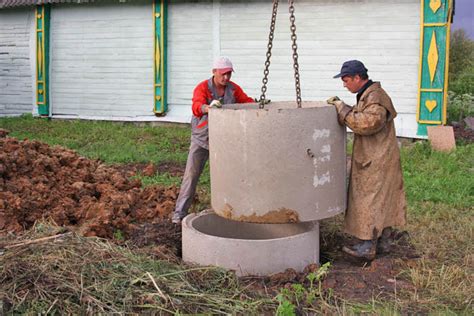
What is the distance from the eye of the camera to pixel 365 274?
5.30m

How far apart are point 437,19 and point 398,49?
0.91 meters

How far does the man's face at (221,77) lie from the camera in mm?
6589

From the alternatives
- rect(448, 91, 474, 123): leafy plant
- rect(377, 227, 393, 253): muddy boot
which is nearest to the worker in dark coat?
rect(377, 227, 393, 253): muddy boot

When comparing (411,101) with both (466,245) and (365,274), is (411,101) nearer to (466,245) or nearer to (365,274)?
(466,245)

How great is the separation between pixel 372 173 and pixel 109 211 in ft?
9.25

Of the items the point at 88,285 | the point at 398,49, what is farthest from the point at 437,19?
the point at 88,285

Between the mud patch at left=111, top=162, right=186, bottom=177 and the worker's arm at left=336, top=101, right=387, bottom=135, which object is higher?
the worker's arm at left=336, top=101, right=387, bottom=135

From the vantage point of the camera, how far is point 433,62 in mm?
11258

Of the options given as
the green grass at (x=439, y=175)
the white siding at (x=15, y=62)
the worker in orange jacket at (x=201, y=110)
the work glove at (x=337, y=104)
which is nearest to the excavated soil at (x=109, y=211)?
the worker in orange jacket at (x=201, y=110)

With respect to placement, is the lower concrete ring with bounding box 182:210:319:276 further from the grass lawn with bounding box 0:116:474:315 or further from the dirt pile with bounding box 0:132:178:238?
the dirt pile with bounding box 0:132:178:238

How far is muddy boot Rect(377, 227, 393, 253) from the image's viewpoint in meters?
5.90

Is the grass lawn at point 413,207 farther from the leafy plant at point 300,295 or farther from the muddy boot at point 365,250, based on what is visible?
the muddy boot at point 365,250

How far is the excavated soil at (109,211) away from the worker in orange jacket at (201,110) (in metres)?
0.38

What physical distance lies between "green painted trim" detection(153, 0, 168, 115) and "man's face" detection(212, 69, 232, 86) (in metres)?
7.86
